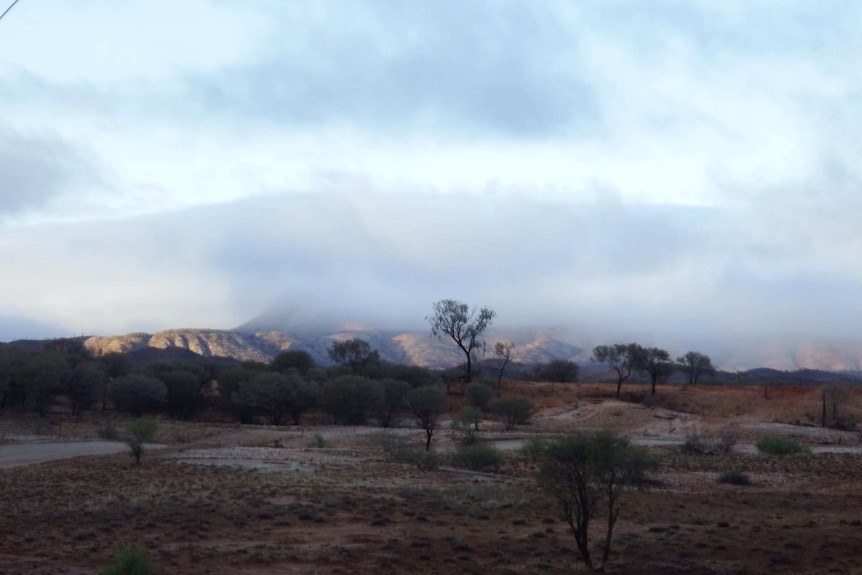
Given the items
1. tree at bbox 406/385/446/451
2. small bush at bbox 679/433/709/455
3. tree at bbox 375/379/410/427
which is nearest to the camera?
small bush at bbox 679/433/709/455

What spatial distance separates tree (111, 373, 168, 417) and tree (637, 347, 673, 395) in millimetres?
51950

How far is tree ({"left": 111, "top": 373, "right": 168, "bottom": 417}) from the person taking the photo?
6956 centimetres

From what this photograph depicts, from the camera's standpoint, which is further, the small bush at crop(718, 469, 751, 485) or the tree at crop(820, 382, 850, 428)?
the tree at crop(820, 382, 850, 428)

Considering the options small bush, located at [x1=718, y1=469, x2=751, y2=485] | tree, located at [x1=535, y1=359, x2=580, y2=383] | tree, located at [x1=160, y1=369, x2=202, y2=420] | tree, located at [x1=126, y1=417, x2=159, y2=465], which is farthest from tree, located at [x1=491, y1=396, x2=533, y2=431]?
tree, located at [x1=535, y1=359, x2=580, y2=383]

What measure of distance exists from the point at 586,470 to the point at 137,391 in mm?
59564

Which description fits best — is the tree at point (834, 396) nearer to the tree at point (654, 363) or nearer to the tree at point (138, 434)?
the tree at point (654, 363)

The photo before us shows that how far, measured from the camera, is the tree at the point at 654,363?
9656cm

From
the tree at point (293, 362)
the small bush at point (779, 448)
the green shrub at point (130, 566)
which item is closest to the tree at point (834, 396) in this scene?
the small bush at point (779, 448)

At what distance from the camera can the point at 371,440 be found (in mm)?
49406

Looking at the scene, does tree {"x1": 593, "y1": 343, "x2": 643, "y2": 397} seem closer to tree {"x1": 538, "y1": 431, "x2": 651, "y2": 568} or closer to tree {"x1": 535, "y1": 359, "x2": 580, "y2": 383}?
tree {"x1": 535, "y1": 359, "x2": 580, "y2": 383}

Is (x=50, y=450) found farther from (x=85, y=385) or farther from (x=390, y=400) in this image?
(x=390, y=400)

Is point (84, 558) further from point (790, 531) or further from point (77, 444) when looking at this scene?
point (77, 444)

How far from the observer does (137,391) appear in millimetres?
69688

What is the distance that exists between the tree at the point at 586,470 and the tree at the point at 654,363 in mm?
80962
